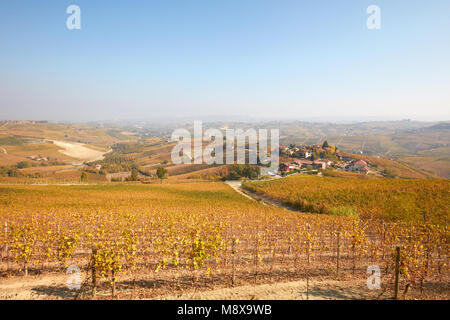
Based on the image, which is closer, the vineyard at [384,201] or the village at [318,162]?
the vineyard at [384,201]

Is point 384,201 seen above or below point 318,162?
above

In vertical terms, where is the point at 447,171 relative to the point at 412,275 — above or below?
below

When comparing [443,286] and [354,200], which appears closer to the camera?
[443,286]

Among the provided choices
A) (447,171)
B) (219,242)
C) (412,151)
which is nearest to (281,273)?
(219,242)

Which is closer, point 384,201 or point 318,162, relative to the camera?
point 384,201

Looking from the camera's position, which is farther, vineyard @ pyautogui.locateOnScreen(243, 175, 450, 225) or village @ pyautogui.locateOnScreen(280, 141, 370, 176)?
village @ pyautogui.locateOnScreen(280, 141, 370, 176)

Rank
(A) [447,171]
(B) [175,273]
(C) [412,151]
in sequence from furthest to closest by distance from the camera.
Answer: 1. (C) [412,151]
2. (A) [447,171]
3. (B) [175,273]

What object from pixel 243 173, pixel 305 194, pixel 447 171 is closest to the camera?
pixel 305 194

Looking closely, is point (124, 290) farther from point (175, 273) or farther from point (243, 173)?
point (243, 173)
